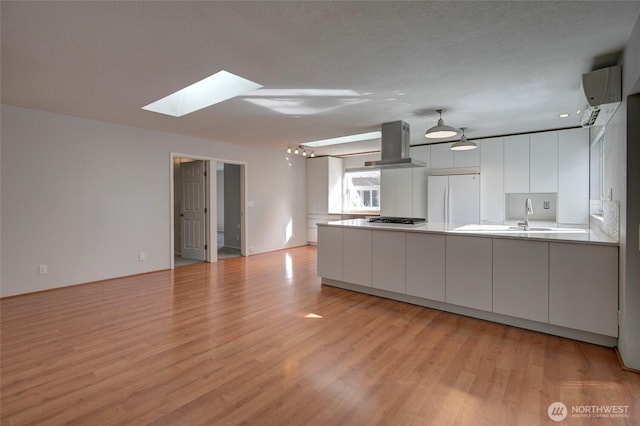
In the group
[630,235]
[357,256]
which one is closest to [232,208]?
[357,256]

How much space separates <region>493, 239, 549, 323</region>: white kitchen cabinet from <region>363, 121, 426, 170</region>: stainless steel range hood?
5.84 ft

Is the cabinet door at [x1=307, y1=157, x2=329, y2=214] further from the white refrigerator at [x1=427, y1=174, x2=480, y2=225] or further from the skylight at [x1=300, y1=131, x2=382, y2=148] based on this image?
the white refrigerator at [x1=427, y1=174, x2=480, y2=225]

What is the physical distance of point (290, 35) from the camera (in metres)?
2.14

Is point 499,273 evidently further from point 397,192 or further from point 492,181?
point 397,192

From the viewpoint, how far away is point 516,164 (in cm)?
518

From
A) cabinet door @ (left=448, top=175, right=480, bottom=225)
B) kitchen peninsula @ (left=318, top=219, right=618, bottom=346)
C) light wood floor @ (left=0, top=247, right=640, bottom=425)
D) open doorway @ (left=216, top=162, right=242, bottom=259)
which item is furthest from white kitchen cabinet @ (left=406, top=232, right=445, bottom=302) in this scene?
open doorway @ (left=216, top=162, right=242, bottom=259)

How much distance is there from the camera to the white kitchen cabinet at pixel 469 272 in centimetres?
305

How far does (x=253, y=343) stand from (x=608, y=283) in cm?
293

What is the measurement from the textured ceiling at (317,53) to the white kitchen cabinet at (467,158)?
5.27ft

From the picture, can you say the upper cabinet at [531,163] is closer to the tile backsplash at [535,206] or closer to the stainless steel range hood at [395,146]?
the tile backsplash at [535,206]

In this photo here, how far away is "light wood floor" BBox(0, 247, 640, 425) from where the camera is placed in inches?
68.9

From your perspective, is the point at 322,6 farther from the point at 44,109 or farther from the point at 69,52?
the point at 44,109

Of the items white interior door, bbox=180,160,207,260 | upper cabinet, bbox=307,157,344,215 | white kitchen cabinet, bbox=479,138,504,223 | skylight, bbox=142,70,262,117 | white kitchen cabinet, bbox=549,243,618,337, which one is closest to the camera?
white kitchen cabinet, bbox=549,243,618,337

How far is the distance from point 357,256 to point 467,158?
126 inches
